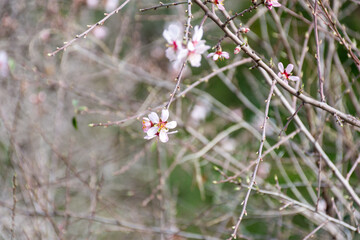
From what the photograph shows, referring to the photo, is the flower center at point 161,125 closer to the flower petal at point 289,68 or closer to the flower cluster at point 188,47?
the flower cluster at point 188,47

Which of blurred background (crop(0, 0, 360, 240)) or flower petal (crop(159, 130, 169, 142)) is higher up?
blurred background (crop(0, 0, 360, 240))

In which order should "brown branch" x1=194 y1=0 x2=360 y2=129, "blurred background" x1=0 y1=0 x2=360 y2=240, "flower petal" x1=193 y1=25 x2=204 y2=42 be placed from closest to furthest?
"brown branch" x1=194 y1=0 x2=360 y2=129 < "flower petal" x1=193 y1=25 x2=204 y2=42 < "blurred background" x1=0 y1=0 x2=360 y2=240

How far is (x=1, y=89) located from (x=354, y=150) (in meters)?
2.87

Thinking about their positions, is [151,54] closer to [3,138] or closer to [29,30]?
[29,30]

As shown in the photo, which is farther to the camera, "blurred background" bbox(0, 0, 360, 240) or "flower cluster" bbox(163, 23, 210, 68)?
"blurred background" bbox(0, 0, 360, 240)

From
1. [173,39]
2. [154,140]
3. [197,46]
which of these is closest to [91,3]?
[154,140]

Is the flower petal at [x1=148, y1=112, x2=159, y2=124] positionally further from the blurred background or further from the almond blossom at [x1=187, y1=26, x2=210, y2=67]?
the blurred background

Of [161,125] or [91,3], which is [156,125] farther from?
[91,3]

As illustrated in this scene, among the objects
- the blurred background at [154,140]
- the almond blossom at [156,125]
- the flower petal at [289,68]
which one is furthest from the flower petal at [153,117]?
the blurred background at [154,140]

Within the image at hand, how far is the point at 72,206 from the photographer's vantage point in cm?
463

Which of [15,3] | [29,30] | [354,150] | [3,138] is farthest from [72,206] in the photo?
[354,150]

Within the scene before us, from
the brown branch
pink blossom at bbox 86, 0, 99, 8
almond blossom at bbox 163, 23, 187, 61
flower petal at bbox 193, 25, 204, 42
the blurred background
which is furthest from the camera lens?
pink blossom at bbox 86, 0, 99, 8

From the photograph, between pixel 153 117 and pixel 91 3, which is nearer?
pixel 153 117

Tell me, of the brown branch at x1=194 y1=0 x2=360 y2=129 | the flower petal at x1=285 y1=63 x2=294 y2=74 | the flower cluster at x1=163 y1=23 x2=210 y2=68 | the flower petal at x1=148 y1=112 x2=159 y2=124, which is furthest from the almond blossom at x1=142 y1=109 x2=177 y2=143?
the flower petal at x1=285 y1=63 x2=294 y2=74
